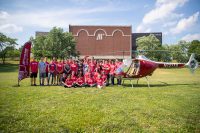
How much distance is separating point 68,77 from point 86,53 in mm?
57768

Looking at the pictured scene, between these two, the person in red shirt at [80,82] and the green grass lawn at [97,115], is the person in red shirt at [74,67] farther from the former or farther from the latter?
the green grass lawn at [97,115]

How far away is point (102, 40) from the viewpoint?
246ft

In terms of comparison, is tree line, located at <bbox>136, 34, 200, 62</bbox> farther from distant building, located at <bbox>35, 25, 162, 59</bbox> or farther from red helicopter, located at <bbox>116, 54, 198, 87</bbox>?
red helicopter, located at <bbox>116, 54, 198, 87</bbox>

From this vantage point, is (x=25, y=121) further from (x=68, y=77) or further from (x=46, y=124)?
(x=68, y=77)

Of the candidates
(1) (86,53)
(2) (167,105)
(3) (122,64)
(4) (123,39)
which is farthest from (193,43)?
(2) (167,105)

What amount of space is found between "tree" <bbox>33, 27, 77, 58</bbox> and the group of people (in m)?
40.1

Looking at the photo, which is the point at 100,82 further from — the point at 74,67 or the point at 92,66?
the point at 74,67

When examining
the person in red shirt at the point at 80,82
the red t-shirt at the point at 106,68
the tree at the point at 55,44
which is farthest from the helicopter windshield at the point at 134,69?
the tree at the point at 55,44

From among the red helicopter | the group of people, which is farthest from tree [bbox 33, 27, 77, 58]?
the red helicopter

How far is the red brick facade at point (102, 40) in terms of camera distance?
7362cm

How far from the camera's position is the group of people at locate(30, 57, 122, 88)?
1595 cm

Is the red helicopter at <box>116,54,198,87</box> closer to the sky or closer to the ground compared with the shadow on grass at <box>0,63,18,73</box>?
closer to the sky

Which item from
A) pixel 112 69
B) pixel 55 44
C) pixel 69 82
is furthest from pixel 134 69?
pixel 55 44

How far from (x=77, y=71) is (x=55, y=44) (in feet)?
137
